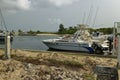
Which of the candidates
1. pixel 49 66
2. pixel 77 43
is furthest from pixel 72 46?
pixel 49 66

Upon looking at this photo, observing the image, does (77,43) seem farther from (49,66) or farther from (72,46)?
(49,66)

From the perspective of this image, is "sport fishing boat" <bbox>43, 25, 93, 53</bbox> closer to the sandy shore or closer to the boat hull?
the boat hull

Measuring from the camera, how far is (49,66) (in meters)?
13.2

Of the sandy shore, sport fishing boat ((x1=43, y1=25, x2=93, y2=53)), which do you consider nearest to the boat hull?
sport fishing boat ((x1=43, y1=25, x2=93, y2=53))

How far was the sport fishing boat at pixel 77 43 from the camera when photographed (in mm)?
32213

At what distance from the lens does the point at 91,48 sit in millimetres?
31172

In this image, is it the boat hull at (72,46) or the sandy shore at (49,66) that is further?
the boat hull at (72,46)

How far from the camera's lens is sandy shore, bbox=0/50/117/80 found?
39.9ft

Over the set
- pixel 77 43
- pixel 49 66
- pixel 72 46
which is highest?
pixel 77 43

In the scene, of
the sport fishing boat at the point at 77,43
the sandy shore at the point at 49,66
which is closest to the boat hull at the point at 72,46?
the sport fishing boat at the point at 77,43

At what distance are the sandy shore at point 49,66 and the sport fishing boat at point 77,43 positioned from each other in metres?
16.7

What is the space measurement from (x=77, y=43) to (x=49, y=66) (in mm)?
19901

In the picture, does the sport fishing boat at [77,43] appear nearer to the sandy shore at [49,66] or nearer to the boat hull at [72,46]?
the boat hull at [72,46]

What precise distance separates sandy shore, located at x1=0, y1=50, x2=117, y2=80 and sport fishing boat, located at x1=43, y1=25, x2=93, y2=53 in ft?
54.8
